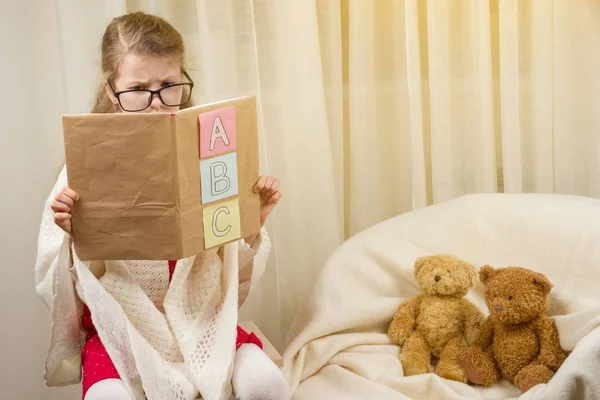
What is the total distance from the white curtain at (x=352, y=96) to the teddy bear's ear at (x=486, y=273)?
0.47 m

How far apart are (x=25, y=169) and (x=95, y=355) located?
0.63m

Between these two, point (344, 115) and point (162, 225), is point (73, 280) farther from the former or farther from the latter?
point (344, 115)

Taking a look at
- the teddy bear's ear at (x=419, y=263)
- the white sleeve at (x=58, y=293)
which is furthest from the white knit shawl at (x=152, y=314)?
the teddy bear's ear at (x=419, y=263)

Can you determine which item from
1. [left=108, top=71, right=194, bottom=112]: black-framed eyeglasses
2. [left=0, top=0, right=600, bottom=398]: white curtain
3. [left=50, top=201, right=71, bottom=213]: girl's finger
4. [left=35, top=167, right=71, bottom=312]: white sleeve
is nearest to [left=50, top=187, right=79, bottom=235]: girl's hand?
[left=50, top=201, right=71, bottom=213]: girl's finger

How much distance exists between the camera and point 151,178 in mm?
1326

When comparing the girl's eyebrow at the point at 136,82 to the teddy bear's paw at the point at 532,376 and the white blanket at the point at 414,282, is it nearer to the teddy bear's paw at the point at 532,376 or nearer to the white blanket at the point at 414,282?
the white blanket at the point at 414,282

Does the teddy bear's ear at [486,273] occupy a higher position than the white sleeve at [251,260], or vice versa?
the white sleeve at [251,260]

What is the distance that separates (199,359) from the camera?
4.76 feet

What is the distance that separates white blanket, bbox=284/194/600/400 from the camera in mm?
1614

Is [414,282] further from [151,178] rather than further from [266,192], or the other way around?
[151,178]

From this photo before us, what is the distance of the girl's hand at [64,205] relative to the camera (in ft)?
4.40

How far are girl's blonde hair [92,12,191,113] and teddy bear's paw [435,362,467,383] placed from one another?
817 mm

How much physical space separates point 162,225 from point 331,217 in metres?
0.81

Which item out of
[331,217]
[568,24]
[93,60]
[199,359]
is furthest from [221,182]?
[568,24]
